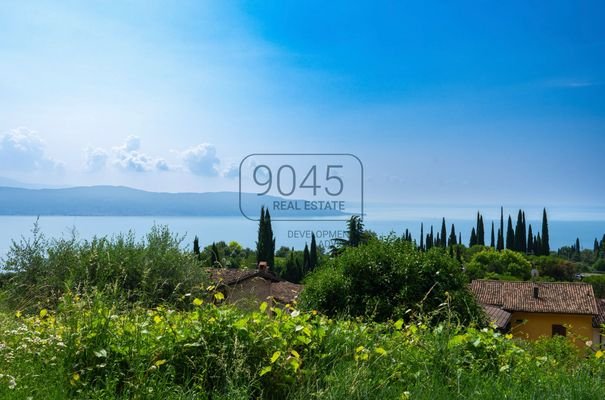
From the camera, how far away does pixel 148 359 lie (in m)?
3.53

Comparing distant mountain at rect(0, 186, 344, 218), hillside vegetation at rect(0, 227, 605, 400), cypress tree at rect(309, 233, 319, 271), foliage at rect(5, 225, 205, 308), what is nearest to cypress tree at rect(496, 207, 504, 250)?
cypress tree at rect(309, 233, 319, 271)

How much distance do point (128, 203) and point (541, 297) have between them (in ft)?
84.3

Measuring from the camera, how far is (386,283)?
8.70m

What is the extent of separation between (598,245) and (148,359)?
8205cm

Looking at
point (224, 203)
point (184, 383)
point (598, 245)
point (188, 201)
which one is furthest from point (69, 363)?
point (598, 245)

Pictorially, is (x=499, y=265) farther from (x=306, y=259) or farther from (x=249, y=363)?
(x=249, y=363)

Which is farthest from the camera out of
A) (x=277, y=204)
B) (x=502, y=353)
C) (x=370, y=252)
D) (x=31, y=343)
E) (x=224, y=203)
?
(x=224, y=203)

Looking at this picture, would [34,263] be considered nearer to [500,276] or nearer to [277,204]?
[277,204]

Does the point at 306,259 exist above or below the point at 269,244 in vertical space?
below

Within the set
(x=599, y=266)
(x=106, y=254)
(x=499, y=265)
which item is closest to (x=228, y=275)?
(x=106, y=254)

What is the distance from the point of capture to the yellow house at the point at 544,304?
105 feet

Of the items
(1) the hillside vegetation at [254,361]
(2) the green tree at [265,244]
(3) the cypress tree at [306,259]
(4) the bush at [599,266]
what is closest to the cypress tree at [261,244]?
(2) the green tree at [265,244]

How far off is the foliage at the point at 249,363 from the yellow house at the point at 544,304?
28.9 meters

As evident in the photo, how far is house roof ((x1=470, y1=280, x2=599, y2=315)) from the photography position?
3231 centimetres
